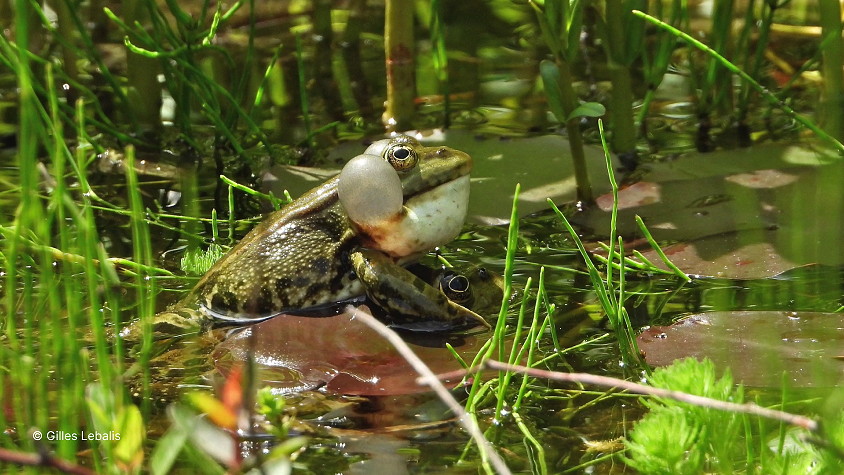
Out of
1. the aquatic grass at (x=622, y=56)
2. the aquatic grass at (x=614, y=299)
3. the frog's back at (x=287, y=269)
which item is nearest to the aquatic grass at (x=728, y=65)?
the aquatic grass at (x=622, y=56)

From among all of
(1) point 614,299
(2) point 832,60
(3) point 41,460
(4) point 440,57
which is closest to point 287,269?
(1) point 614,299

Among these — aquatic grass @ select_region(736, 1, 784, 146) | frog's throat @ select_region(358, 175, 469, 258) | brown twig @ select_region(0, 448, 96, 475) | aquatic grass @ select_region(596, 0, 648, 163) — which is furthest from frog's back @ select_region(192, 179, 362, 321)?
aquatic grass @ select_region(736, 1, 784, 146)

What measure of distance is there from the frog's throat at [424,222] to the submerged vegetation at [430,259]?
28 centimetres

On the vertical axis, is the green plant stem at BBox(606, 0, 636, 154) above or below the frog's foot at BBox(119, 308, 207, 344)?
above

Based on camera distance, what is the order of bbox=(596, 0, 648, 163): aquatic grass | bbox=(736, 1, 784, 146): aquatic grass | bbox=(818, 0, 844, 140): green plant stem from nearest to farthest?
bbox=(818, 0, 844, 140): green plant stem → bbox=(596, 0, 648, 163): aquatic grass → bbox=(736, 1, 784, 146): aquatic grass

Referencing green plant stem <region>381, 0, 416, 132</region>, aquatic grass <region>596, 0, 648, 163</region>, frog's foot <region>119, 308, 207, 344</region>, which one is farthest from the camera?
green plant stem <region>381, 0, 416, 132</region>

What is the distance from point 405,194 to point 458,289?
1.03ft

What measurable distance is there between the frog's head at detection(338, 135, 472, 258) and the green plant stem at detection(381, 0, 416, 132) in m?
1.24

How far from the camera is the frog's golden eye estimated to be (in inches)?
113

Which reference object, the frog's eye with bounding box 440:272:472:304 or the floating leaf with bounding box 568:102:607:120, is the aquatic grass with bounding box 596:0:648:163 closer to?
the floating leaf with bounding box 568:102:607:120

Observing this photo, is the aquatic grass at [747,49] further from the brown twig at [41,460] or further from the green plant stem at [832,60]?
the brown twig at [41,460]

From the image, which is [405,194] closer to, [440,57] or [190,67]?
[190,67]

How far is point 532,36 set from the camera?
5.52m

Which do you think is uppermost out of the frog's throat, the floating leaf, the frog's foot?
the floating leaf
